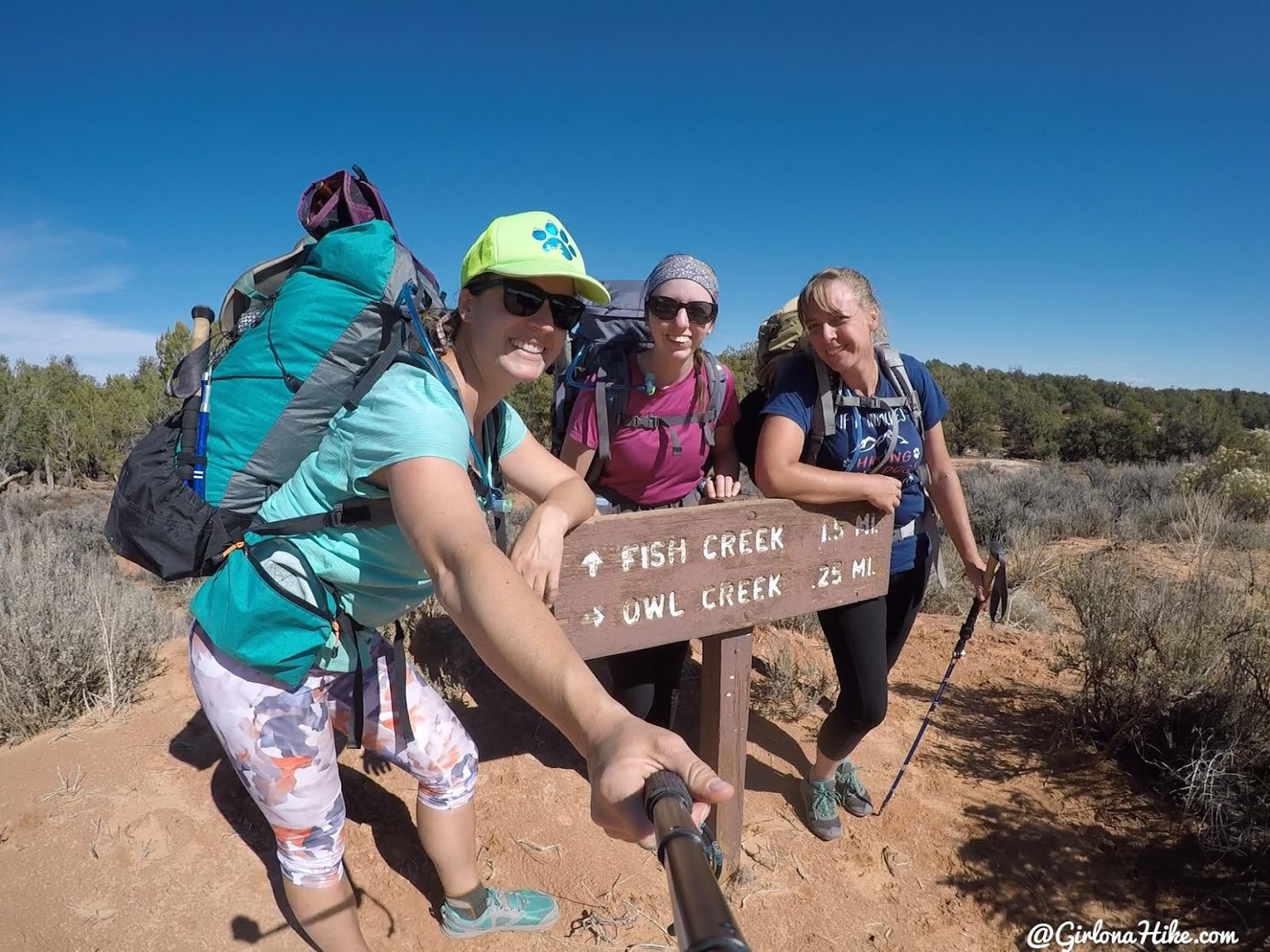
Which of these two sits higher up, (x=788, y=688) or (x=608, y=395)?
(x=608, y=395)

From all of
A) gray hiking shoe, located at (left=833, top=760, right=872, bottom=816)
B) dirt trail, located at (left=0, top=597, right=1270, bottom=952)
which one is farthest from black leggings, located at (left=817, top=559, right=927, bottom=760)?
dirt trail, located at (left=0, top=597, right=1270, bottom=952)

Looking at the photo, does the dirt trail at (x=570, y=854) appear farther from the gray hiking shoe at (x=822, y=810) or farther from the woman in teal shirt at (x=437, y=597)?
the woman in teal shirt at (x=437, y=597)

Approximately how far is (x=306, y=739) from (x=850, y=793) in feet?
7.21

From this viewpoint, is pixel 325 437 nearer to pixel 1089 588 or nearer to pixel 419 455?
pixel 419 455

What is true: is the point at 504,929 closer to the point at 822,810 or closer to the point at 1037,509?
the point at 822,810

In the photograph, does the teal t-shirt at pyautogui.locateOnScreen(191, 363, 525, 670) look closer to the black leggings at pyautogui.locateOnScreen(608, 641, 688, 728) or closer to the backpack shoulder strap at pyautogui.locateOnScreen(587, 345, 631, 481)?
the backpack shoulder strap at pyautogui.locateOnScreen(587, 345, 631, 481)

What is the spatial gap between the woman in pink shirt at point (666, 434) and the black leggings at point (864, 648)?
59 centimetres

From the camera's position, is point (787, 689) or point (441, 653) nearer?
point (787, 689)

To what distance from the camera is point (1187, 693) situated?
316 centimetres

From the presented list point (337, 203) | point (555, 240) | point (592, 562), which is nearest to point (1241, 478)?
point (592, 562)

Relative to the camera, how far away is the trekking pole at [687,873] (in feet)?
2.01

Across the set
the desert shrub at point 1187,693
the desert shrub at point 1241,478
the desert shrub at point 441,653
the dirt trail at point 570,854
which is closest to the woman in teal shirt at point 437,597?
the dirt trail at point 570,854

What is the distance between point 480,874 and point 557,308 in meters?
2.03

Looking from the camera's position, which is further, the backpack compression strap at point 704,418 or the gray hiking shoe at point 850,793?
the gray hiking shoe at point 850,793
